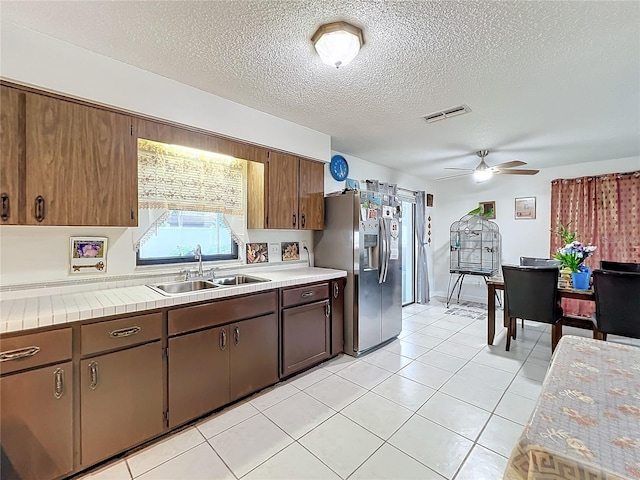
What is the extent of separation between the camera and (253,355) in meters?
2.36

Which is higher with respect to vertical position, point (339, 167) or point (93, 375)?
point (339, 167)

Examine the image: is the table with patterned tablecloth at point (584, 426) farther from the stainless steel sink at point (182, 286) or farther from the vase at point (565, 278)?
the vase at point (565, 278)

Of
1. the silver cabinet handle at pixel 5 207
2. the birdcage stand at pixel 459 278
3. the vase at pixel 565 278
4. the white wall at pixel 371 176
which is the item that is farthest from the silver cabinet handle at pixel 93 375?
the birdcage stand at pixel 459 278

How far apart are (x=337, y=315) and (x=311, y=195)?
4.38 ft

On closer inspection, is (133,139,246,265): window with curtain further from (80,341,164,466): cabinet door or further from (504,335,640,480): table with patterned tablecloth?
(504,335,640,480): table with patterned tablecloth

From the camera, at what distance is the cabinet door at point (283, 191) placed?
112 inches

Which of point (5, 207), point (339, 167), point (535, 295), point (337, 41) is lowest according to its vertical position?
point (535, 295)

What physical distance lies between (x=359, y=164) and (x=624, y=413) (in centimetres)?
388

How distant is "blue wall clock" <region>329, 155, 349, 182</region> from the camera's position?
3893 mm

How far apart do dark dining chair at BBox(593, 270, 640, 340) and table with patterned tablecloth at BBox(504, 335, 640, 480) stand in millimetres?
1870

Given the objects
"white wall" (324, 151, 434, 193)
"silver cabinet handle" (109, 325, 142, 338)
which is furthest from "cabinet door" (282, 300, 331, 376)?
"white wall" (324, 151, 434, 193)

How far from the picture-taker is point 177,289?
242 cm

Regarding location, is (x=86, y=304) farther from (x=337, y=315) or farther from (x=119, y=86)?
(x=337, y=315)

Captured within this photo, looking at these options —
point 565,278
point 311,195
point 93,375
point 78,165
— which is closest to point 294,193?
point 311,195
